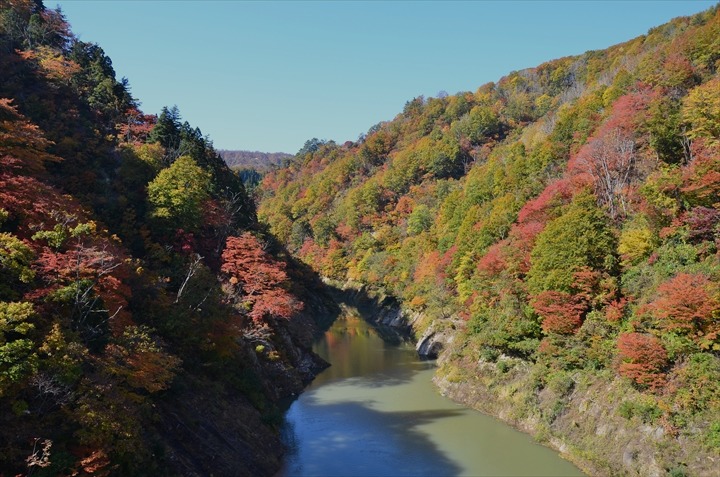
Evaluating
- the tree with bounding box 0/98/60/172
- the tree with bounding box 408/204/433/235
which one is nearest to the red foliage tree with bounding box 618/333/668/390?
the tree with bounding box 0/98/60/172

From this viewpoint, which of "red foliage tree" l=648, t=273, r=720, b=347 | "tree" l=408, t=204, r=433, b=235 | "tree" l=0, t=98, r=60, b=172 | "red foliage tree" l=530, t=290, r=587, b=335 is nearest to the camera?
"red foliage tree" l=648, t=273, r=720, b=347

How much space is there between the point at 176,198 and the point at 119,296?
15253 mm

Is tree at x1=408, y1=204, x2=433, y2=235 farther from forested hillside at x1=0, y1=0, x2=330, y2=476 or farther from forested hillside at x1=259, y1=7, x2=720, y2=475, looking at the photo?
forested hillside at x1=0, y1=0, x2=330, y2=476

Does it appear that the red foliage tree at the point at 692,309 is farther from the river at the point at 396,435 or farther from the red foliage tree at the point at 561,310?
the river at the point at 396,435

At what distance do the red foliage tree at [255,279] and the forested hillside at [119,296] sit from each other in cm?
14

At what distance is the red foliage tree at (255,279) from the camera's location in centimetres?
3628

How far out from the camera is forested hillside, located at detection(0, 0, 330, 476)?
49.2ft

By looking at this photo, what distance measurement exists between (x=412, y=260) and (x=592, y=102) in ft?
97.9

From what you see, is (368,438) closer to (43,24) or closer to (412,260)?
(412,260)

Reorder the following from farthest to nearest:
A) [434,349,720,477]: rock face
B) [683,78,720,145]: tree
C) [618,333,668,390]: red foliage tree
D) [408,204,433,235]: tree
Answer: [408,204,433,235]: tree
[683,78,720,145]: tree
[618,333,668,390]: red foliage tree
[434,349,720,477]: rock face

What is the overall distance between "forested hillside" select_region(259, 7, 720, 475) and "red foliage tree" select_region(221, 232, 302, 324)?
1405 cm

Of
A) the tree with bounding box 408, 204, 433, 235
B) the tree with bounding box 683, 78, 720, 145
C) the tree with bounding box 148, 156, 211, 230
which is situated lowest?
the tree with bounding box 148, 156, 211, 230

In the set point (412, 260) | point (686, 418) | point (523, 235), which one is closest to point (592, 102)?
point (523, 235)

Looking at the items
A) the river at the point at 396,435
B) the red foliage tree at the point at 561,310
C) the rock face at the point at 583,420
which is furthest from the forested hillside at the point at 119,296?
the red foliage tree at the point at 561,310
